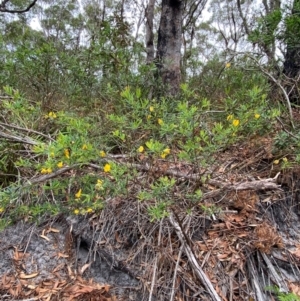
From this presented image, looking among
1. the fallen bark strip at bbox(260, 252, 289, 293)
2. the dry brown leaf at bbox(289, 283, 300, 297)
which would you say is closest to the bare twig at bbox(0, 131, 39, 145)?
the fallen bark strip at bbox(260, 252, 289, 293)

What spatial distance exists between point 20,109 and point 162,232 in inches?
42.0

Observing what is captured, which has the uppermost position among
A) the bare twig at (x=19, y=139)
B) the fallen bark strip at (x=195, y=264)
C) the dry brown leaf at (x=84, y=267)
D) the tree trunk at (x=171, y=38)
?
the tree trunk at (x=171, y=38)

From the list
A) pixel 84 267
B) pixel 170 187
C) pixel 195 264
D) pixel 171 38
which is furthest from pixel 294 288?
pixel 171 38

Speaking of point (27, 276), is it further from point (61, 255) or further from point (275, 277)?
point (275, 277)

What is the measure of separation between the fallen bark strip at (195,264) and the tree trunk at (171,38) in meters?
1.88

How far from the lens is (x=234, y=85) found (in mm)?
2553

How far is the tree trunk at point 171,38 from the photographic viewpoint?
3090 millimetres

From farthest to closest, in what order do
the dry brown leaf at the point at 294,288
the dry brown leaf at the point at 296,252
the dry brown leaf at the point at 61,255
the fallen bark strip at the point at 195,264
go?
the dry brown leaf at the point at 61,255 → the dry brown leaf at the point at 296,252 → the dry brown leaf at the point at 294,288 → the fallen bark strip at the point at 195,264

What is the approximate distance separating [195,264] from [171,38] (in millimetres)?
2566

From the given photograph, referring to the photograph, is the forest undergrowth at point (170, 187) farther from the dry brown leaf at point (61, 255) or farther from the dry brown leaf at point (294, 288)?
the dry brown leaf at point (61, 255)

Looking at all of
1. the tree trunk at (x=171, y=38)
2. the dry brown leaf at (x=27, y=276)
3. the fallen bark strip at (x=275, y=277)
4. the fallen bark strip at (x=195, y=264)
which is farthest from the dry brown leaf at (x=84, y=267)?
the tree trunk at (x=171, y=38)

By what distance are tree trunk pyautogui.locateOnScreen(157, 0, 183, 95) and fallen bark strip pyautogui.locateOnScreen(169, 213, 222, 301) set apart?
188 centimetres

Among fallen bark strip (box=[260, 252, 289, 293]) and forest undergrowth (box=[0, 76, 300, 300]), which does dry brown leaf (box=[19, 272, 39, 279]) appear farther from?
fallen bark strip (box=[260, 252, 289, 293])

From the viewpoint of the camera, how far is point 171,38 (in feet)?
10.4
